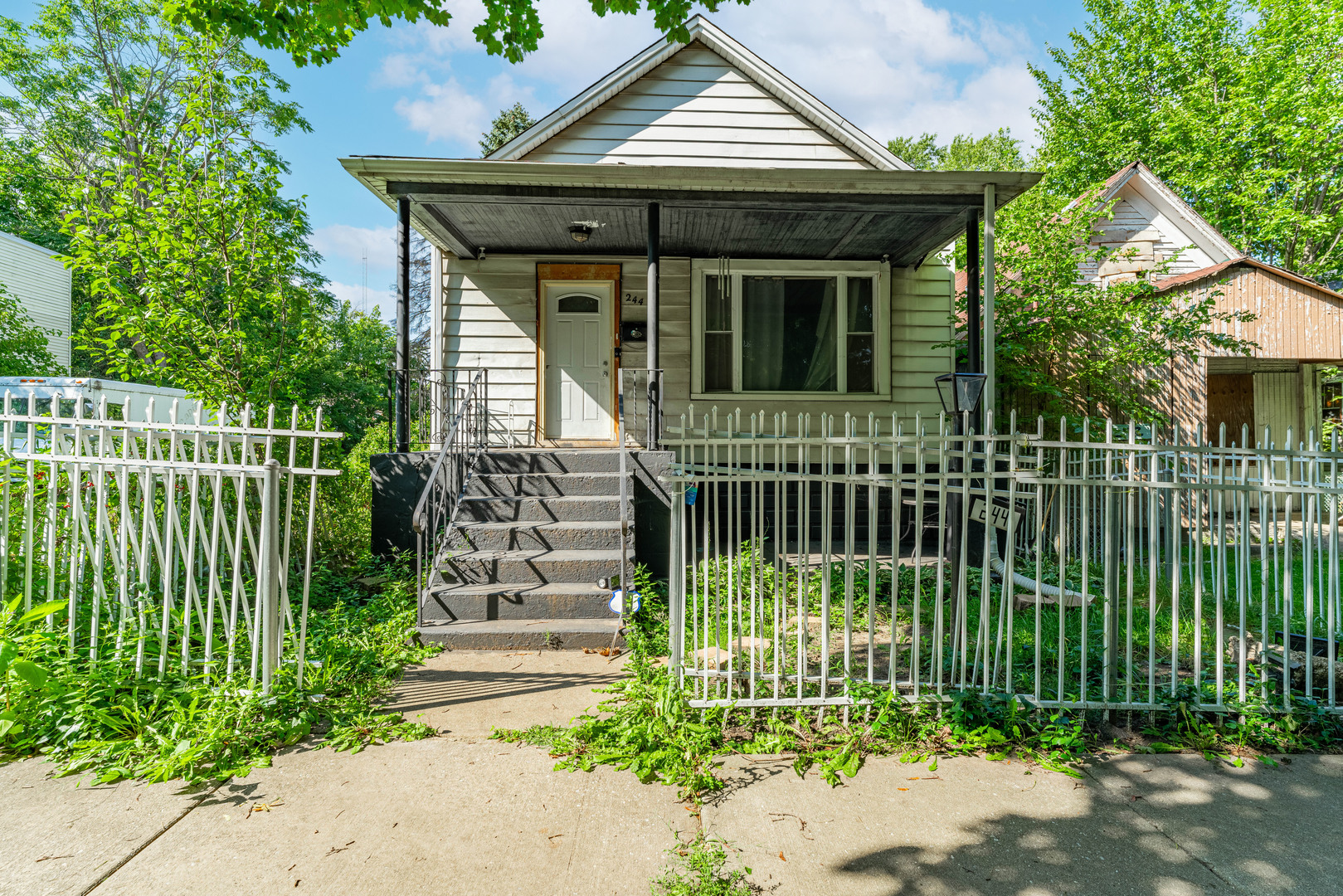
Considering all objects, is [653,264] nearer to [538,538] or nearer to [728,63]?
[538,538]

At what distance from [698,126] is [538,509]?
579cm

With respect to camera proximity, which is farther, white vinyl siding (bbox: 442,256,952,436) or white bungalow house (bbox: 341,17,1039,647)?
white vinyl siding (bbox: 442,256,952,436)

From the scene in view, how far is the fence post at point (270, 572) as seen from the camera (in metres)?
3.49

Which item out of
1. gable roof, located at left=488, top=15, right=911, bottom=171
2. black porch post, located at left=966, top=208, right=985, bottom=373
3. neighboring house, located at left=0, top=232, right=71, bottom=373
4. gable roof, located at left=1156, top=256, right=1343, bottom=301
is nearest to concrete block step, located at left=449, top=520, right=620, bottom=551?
black porch post, located at left=966, top=208, right=985, bottom=373

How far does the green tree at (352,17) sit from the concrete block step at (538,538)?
376 cm

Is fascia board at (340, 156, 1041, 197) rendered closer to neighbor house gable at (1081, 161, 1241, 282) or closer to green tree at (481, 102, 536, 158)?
neighbor house gable at (1081, 161, 1241, 282)

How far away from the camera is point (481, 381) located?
8.87 m

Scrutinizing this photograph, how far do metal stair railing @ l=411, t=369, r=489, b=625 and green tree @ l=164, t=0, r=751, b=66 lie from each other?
317cm

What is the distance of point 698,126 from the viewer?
915 cm

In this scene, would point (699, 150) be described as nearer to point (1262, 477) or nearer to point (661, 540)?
point (661, 540)

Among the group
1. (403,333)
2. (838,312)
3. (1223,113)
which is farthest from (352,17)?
(1223,113)

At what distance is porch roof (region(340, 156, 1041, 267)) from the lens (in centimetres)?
Result: 670

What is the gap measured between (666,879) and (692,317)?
24.7ft

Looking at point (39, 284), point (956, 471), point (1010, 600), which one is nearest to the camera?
point (1010, 600)
